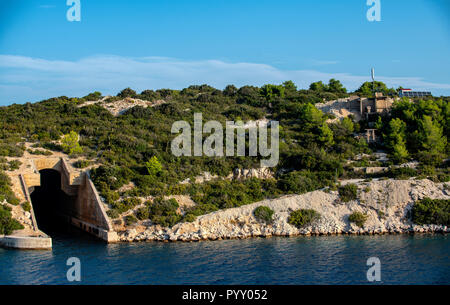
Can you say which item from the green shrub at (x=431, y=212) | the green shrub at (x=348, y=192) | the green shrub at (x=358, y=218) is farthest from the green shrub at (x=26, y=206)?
the green shrub at (x=431, y=212)

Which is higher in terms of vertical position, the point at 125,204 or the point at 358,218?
the point at 125,204

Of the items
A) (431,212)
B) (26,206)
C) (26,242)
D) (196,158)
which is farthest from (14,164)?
(431,212)

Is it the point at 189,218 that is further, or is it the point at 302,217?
the point at 302,217

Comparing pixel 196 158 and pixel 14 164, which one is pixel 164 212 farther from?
pixel 14 164

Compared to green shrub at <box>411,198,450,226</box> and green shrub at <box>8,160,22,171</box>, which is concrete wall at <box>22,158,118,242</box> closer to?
green shrub at <box>8,160,22,171</box>

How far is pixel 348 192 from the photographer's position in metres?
38.5

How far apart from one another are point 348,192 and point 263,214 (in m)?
8.64

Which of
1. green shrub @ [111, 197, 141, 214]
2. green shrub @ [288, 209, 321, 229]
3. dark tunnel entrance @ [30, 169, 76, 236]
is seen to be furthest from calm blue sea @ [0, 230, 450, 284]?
dark tunnel entrance @ [30, 169, 76, 236]

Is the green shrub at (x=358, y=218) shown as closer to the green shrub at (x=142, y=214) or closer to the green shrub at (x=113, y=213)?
the green shrub at (x=142, y=214)

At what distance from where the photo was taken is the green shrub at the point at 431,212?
35.2 metres

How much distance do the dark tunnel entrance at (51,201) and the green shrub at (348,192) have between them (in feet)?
86.8

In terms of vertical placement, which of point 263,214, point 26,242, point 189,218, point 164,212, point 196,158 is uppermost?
point 196,158

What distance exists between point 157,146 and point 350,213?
22.9m
